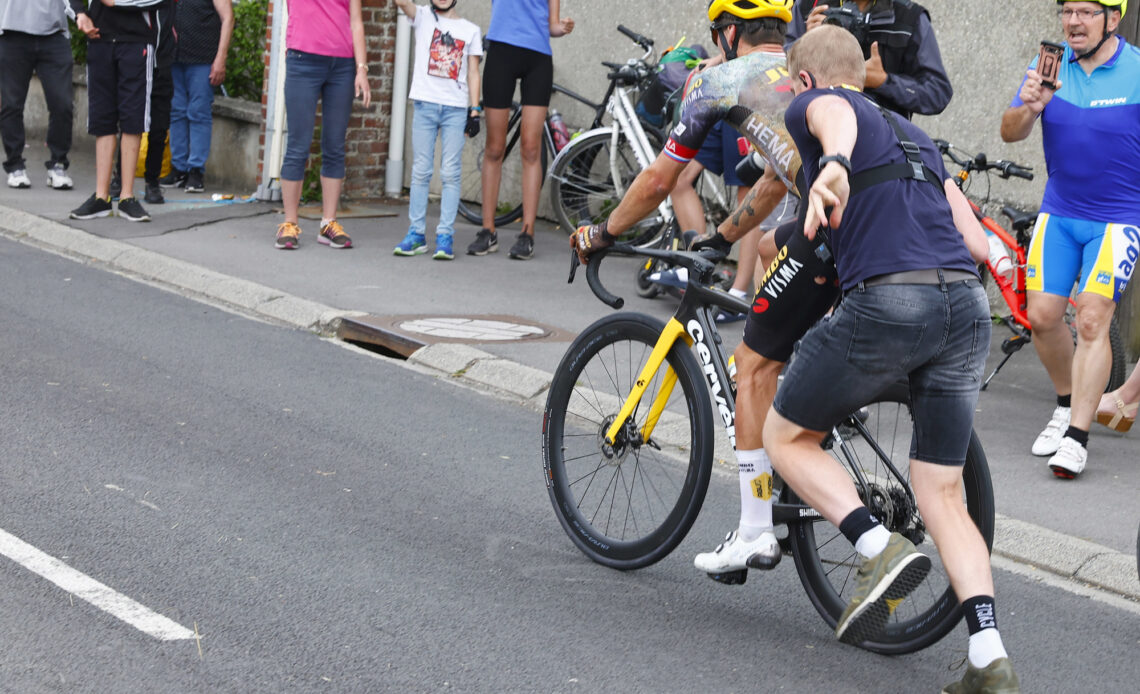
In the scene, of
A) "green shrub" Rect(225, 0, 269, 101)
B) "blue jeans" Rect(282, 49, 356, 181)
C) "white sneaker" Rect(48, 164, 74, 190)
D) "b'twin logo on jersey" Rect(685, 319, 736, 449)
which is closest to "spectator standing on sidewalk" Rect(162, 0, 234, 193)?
"green shrub" Rect(225, 0, 269, 101)

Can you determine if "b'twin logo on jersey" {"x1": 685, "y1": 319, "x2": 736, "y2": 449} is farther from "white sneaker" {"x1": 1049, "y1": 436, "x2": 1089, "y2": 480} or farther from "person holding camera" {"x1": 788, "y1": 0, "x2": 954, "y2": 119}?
"person holding camera" {"x1": 788, "y1": 0, "x2": 954, "y2": 119}

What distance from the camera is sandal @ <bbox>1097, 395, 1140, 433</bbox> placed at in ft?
22.0

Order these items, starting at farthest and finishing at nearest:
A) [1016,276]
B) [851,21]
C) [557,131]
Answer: [557,131], [1016,276], [851,21]

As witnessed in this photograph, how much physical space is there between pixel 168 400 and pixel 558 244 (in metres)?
5.06

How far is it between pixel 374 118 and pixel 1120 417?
7514mm

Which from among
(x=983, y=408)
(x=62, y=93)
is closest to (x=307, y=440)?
(x=983, y=408)

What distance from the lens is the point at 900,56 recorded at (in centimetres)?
732

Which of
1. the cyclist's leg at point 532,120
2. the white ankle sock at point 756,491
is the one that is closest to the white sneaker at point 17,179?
the cyclist's leg at point 532,120

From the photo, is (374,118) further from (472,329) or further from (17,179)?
(472,329)

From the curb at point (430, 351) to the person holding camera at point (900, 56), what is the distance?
6.54ft

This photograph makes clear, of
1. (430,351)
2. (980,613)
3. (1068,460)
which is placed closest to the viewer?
(980,613)

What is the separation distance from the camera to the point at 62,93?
41.4ft

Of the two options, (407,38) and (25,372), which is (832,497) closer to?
(25,372)

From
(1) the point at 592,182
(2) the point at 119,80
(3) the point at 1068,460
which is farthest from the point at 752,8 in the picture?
(2) the point at 119,80
